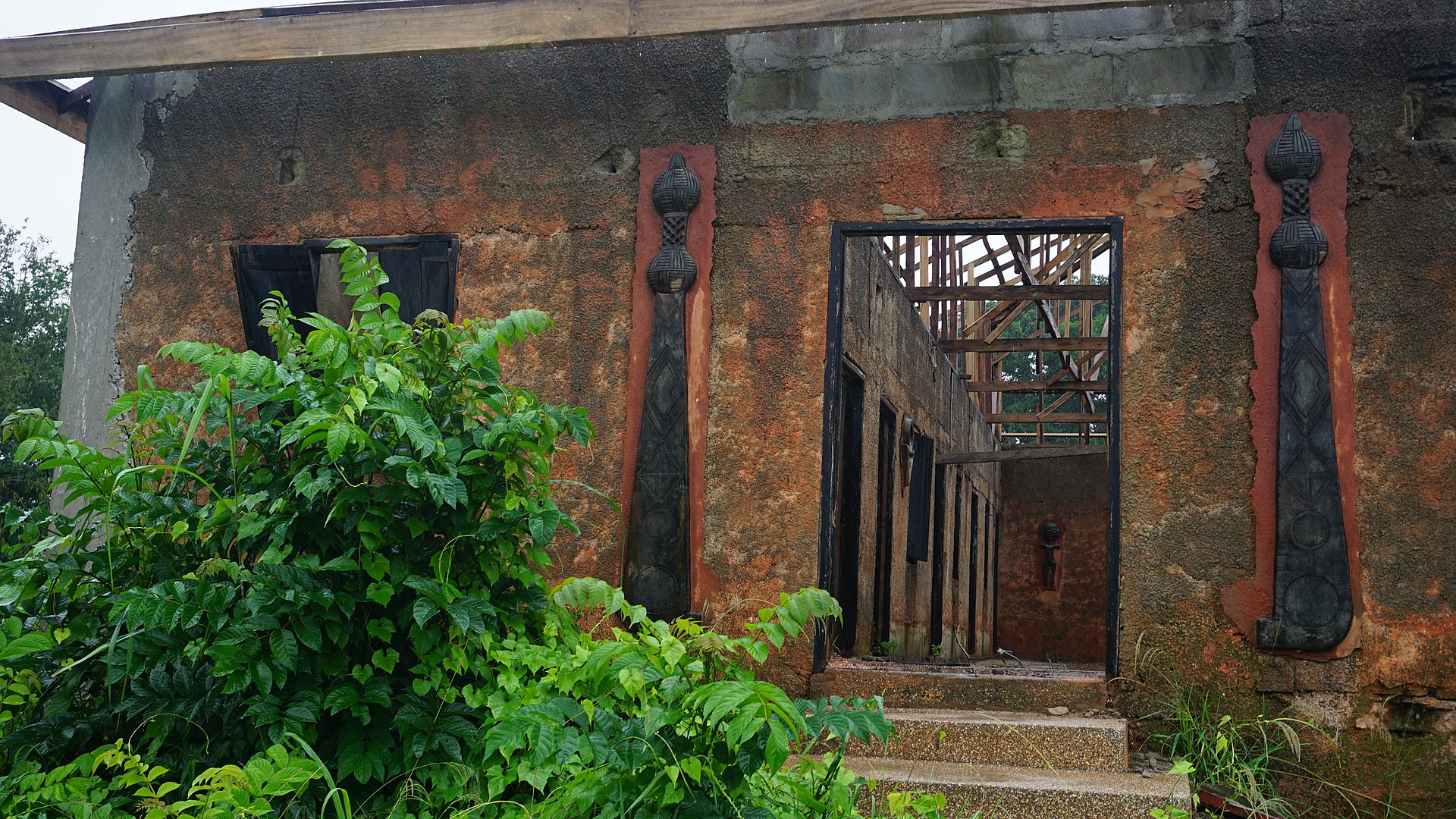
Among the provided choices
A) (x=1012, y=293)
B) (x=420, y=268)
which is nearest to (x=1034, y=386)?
(x=1012, y=293)

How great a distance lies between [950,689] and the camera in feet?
16.4

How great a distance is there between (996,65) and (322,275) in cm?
347

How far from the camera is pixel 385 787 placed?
3.43 metres

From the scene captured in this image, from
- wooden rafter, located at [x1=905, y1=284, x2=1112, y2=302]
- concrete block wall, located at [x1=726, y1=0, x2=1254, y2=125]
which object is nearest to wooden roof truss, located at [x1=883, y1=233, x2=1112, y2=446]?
wooden rafter, located at [x1=905, y1=284, x2=1112, y2=302]

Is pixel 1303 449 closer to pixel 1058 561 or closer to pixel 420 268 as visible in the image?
pixel 420 268

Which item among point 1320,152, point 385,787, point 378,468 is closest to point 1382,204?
point 1320,152

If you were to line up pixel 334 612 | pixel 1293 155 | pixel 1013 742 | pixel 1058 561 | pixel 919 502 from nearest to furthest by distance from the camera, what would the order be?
pixel 334 612 < pixel 1013 742 < pixel 1293 155 < pixel 919 502 < pixel 1058 561

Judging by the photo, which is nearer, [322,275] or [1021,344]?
[322,275]

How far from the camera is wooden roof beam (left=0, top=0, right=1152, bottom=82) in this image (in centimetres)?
489

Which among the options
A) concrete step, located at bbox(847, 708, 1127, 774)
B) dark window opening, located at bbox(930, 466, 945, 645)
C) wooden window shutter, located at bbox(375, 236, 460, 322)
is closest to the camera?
concrete step, located at bbox(847, 708, 1127, 774)

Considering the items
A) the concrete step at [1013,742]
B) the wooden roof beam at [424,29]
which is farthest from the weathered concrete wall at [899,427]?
the concrete step at [1013,742]

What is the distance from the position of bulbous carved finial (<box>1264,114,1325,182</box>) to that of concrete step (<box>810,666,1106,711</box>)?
7.46 feet

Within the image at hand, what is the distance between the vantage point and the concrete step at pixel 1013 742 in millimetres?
4410

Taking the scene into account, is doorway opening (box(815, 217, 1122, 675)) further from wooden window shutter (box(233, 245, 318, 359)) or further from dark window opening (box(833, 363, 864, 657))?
wooden window shutter (box(233, 245, 318, 359))
